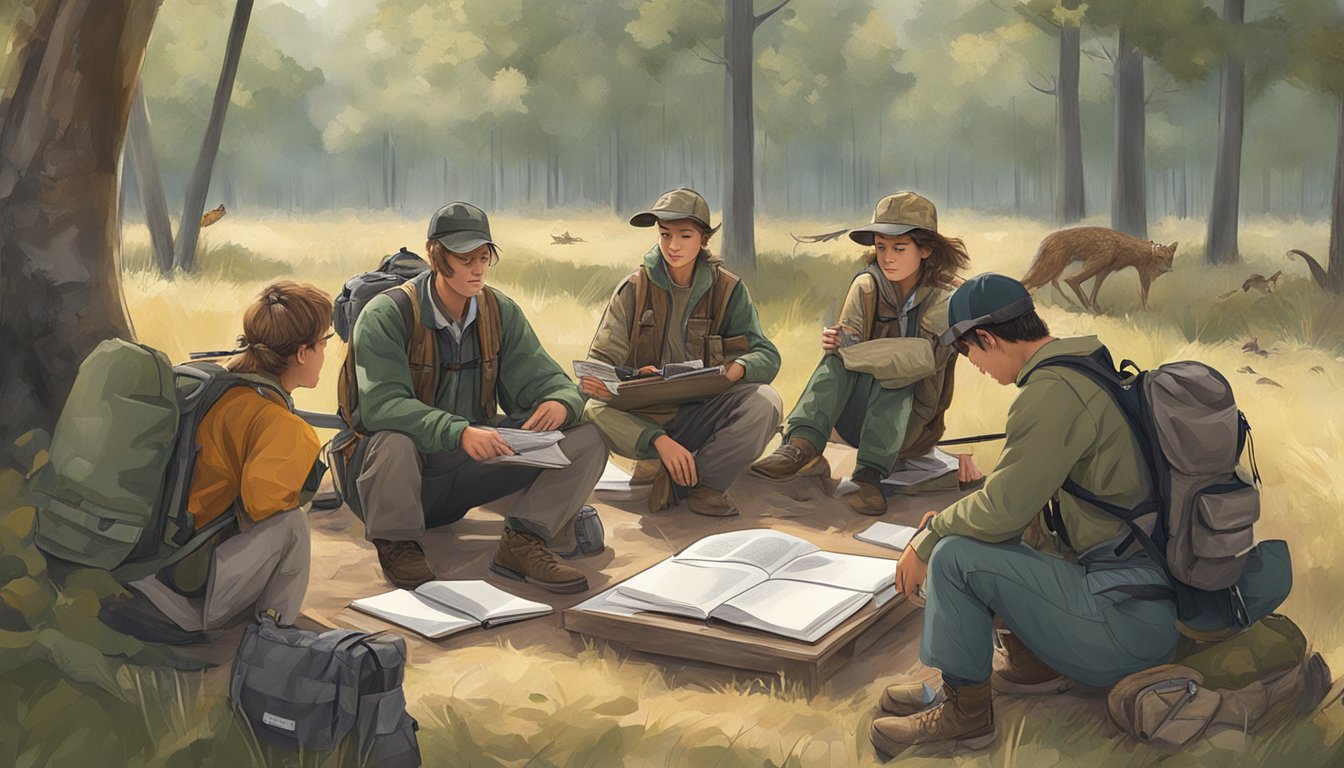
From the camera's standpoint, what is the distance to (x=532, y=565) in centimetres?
487

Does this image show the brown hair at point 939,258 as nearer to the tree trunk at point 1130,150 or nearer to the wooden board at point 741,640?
the wooden board at point 741,640

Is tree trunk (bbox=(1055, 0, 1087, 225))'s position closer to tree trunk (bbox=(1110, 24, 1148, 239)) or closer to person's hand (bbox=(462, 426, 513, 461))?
tree trunk (bbox=(1110, 24, 1148, 239))

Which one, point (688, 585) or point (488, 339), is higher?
point (488, 339)

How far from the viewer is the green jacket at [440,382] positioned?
466 cm

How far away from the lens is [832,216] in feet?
78.3

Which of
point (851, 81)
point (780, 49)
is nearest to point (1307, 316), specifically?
point (780, 49)

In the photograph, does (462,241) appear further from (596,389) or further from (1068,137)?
(1068,137)

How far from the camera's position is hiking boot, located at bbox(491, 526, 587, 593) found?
481 centimetres

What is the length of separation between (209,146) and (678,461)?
30.6 ft

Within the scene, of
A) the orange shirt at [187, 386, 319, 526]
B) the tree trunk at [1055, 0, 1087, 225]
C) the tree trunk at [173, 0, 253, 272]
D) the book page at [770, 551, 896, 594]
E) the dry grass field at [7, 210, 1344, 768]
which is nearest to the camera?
the dry grass field at [7, 210, 1344, 768]

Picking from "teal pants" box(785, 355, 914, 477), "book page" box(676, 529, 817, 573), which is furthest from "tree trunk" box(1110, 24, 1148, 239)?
"book page" box(676, 529, 817, 573)

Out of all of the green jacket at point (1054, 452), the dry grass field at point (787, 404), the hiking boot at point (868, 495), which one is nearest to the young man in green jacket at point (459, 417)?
the dry grass field at point (787, 404)

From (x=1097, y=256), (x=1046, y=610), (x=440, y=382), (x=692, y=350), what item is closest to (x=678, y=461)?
(x=692, y=350)

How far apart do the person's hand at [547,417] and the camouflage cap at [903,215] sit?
5.39 feet
